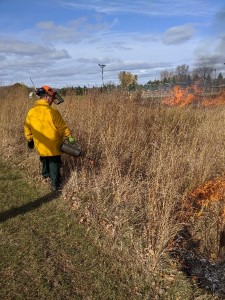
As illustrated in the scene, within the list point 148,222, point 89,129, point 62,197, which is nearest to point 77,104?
point 89,129

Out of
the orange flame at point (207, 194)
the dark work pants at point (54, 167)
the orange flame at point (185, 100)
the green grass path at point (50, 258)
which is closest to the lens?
the green grass path at point (50, 258)

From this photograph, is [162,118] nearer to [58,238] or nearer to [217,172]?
[217,172]

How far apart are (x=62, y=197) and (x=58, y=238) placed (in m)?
1.36

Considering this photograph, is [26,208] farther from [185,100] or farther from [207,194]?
[185,100]

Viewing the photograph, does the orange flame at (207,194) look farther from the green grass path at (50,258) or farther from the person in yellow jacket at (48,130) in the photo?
the person in yellow jacket at (48,130)

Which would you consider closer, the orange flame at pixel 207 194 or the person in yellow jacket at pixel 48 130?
the orange flame at pixel 207 194

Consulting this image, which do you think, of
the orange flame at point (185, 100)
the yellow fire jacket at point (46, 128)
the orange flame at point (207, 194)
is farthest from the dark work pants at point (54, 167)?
the orange flame at point (185, 100)

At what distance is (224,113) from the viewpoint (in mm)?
9945

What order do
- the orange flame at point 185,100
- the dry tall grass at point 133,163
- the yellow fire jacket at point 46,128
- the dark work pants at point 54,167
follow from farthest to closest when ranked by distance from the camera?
the orange flame at point 185,100 < the dark work pants at point 54,167 < the yellow fire jacket at point 46,128 < the dry tall grass at point 133,163

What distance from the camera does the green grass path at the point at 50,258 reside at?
358 cm

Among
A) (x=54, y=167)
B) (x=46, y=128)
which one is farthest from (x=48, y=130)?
(x=54, y=167)

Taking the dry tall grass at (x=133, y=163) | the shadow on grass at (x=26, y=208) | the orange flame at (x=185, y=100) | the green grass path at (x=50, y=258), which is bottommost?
the green grass path at (x=50, y=258)

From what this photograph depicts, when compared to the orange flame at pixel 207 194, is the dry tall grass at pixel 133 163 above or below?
above

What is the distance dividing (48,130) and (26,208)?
1.38m
